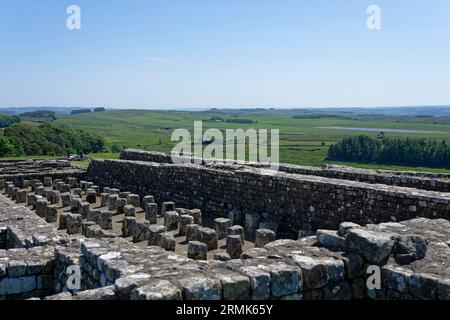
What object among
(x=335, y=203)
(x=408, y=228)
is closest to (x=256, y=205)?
(x=335, y=203)

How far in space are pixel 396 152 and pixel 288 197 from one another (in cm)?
6594

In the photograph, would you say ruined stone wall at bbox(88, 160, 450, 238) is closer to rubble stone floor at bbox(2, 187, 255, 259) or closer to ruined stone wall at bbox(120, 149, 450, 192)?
rubble stone floor at bbox(2, 187, 255, 259)

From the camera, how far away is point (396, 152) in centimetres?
7219

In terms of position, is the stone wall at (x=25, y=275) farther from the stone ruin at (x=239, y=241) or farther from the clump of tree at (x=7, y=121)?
the clump of tree at (x=7, y=121)

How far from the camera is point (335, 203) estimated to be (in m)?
10.4

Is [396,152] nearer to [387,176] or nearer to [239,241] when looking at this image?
[387,176]

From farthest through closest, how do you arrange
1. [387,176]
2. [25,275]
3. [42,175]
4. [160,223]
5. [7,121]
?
1. [7,121]
2. [42,175]
3. [160,223]
4. [387,176]
5. [25,275]

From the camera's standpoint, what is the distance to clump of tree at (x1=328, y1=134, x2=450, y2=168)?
219ft

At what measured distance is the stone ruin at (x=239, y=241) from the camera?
16.7 feet

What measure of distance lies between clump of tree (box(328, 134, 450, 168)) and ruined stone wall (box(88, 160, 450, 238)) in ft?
192
